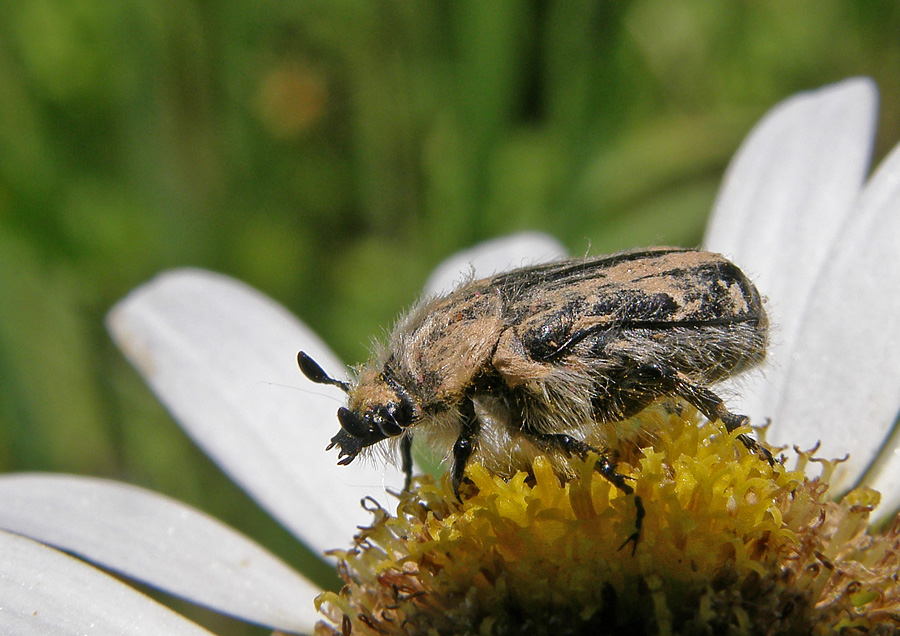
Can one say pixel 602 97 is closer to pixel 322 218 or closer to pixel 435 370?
pixel 322 218

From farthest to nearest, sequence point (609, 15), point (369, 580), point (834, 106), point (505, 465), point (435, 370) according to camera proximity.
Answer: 1. point (609, 15)
2. point (834, 106)
3. point (369, 580)
4. point (505, 465)
5. point (435, 370)

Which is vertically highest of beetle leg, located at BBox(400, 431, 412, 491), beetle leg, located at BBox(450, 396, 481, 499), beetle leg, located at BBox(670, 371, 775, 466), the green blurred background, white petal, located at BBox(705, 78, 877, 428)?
the green blurred background

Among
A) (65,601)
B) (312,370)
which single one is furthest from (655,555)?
(65,601)

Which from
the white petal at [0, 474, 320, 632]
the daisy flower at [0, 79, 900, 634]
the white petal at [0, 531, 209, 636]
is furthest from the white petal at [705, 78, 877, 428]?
the white petal at [0, 531, 209, 636]

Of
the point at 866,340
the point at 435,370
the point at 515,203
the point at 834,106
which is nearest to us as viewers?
the point at 435,370

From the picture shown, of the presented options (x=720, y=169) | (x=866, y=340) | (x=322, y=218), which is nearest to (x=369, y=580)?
(x=866, y=340)

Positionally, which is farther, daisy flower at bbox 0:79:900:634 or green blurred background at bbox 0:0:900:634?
green blurred background at bbox 0:0:900:634

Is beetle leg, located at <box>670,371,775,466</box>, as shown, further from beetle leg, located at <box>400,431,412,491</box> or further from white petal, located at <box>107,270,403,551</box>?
white petal, located at <box>107,270,403,551</box>

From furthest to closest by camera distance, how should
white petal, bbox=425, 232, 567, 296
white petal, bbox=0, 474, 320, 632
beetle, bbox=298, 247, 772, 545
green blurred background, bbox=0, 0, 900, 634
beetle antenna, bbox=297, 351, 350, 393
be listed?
green blurred background, bbox=0, 0, 900, 634 → white petal, bbox=425, 232, 567, 296 → white petal, bbox=0, 474, 320, 632 → beetle antenna, bbox=297, 351, 350, 393 → beetle, bbox=298, 247, 772, 545
